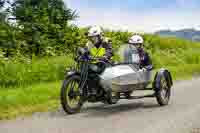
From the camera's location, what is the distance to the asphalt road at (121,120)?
9.51m

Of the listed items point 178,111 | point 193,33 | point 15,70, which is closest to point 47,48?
point 15,70

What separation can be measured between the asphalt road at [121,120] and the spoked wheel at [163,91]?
0.49 feet

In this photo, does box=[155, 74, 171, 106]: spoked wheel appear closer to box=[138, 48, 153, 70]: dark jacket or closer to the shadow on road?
the shadow on road

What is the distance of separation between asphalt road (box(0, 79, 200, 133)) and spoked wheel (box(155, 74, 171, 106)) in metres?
0.15

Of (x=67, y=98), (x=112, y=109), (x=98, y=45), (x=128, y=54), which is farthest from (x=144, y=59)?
(x=67, y=98)

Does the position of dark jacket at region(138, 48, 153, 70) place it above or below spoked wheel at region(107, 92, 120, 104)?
above

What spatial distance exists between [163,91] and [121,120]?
277 cm

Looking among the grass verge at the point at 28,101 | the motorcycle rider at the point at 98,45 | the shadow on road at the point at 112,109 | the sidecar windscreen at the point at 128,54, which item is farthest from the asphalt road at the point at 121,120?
the motorcycle rider at the point at 98,45

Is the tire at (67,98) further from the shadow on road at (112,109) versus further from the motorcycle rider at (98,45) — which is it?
the motorcycle rider at (98,45)

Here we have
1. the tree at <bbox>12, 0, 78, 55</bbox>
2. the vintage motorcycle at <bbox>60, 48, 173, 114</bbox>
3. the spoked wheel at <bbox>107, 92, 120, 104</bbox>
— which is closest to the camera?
the vintage motorcycle at <bbox>60, 48, 173, 114</bbox>

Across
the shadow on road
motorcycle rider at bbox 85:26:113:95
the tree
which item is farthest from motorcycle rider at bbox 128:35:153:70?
the tree

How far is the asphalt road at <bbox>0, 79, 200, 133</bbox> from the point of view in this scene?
31.2ft

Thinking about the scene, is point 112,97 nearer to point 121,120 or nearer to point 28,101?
point 121,120

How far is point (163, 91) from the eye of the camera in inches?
518
